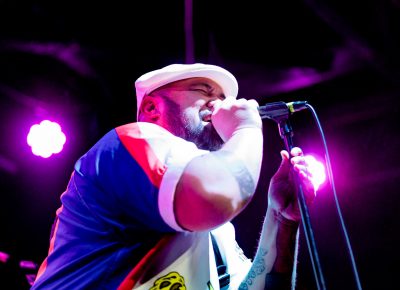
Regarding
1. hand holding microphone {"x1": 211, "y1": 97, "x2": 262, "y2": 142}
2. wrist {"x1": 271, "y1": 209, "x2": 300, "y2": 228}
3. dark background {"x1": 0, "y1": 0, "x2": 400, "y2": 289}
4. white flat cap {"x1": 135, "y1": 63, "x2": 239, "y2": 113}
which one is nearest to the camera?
hand holding microphone {"x1": 211, "y1": 97, "x2": 262, "y2": 142}

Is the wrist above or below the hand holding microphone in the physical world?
below

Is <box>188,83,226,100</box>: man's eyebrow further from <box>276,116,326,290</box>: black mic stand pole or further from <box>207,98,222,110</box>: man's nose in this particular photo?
<box>276,116,326,290</box>: black mic stand pole

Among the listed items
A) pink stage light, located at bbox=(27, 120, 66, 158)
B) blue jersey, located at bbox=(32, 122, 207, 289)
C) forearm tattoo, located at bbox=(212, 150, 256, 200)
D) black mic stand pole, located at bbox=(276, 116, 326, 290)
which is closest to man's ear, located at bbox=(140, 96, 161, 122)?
blue jersey, located at bbox=(32, 122, 207, 289)

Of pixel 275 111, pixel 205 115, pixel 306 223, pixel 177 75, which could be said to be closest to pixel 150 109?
pixel 177 75

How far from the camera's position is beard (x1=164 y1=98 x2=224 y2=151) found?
6.25 ft

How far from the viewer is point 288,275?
77.8 inches

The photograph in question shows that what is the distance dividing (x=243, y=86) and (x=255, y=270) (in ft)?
9.05

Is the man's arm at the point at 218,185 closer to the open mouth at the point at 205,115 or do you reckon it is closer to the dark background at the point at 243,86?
the open mouth at the point at 205,115

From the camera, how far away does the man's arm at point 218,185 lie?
3.88 feet

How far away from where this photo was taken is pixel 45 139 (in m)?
4.27

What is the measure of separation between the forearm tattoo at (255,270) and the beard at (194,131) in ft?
1.95

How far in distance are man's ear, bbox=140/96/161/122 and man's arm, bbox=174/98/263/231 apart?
76 cm

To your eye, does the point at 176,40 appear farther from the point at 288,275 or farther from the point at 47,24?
the point at 288,275

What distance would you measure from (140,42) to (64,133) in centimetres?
134
